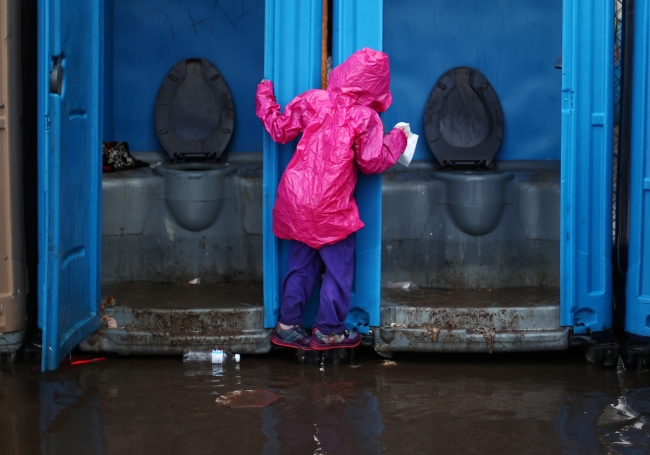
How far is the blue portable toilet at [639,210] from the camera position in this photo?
13.1 ft

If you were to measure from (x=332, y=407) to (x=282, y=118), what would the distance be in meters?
1.33

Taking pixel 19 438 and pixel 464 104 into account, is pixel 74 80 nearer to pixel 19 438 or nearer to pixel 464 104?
pixel 19 438

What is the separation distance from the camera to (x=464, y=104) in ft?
17.6

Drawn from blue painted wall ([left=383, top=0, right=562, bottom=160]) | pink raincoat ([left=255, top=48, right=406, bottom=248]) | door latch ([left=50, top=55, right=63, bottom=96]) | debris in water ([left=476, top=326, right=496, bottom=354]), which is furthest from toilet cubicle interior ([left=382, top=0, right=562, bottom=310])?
door latch ([left=50, top=55, right=63, bottom=96])

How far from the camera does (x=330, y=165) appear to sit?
3879 mm

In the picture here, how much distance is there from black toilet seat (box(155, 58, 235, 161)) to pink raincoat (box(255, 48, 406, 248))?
4.81ft

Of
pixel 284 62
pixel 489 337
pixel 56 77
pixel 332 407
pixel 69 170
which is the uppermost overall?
pixel 284 62

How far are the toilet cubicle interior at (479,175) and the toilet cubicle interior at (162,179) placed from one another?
2.81 ft

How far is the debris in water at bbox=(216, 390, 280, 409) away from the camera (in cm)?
361

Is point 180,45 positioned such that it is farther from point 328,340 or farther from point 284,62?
point 328,340

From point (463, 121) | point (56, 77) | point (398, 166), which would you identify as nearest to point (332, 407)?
point (56, 77)

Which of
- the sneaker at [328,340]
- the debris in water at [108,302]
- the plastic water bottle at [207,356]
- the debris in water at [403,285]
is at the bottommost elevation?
the plastic water bottle at [207,356]

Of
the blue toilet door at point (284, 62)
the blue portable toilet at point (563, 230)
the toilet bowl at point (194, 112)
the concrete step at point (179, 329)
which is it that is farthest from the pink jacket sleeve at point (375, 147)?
the toilet bowl at point (194, 112)

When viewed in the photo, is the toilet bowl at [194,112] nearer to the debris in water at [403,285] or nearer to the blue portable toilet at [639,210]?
the debris in water at [403,285]
